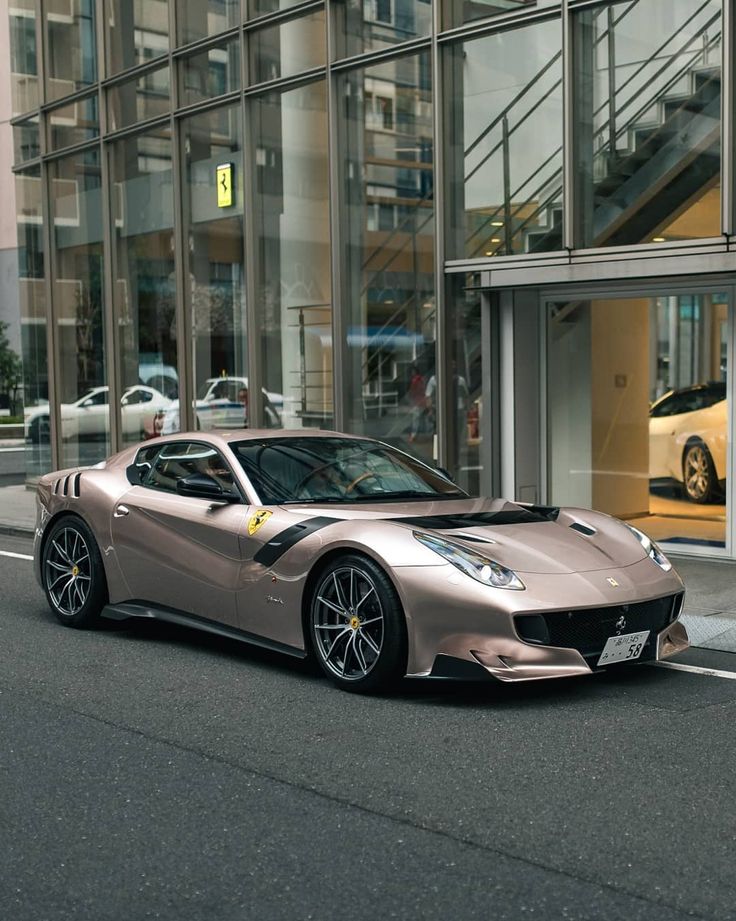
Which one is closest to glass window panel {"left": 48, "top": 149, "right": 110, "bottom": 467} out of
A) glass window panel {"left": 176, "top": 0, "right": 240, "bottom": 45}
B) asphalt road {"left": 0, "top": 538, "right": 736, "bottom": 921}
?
glass window panel {"left": 176, "top": 0, "right": 240, "bottom": 45}

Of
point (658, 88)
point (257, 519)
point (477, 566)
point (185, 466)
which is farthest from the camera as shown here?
point (658, 88)

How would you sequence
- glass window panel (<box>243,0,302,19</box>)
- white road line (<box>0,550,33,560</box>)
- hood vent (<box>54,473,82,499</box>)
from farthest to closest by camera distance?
glass window panel (<box>243,0,302,19</box>) → white road line (<box>0,550,33,560</box>) → hood vent (<box>54,473,82,499</box>)

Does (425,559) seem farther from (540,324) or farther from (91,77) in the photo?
(91,77)

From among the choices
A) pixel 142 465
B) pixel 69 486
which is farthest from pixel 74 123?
pixel 142 465

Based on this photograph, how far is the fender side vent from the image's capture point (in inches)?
280

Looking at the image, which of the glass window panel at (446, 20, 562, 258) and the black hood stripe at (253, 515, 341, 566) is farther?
the glass window panel at (446, 20, 562, 258)

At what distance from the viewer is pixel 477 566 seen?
20.5 feet

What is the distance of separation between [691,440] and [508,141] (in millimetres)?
3406

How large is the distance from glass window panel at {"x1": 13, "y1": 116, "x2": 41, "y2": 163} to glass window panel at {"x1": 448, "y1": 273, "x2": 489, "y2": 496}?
8835 millimetres

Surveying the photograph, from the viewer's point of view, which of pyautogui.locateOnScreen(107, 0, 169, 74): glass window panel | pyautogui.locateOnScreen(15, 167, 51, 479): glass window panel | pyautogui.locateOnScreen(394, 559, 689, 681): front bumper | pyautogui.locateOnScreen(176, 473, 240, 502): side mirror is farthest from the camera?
pyautogui.locateOnScreen(15, 167, 51, 479): glass window panel

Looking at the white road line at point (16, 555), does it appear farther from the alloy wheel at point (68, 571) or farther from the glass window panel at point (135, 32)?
the glass window panel at point (135, 32)

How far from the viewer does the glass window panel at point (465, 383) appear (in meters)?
12.8

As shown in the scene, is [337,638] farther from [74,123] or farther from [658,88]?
[74,123]

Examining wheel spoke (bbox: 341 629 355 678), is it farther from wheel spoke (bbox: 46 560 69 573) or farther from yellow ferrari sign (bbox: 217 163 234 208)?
yellow ferrari sign (bbox: 217 163 234 208)
